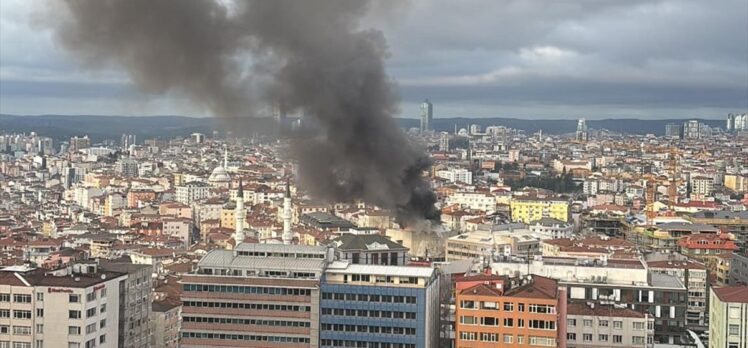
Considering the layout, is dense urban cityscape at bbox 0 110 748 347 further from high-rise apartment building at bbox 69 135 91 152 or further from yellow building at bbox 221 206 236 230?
high-rise apartment building at bbox 69 135 91 152

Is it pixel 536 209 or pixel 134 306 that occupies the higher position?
pixel 536 209

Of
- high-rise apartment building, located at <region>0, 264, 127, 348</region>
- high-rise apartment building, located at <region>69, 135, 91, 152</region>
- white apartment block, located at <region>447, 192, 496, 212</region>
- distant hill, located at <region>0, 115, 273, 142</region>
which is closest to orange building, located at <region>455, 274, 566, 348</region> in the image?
high-rise apartment building, located at <region>0, 264, 127, 348</region>

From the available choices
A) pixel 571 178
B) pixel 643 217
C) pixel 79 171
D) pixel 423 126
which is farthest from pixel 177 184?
pixel 423 126

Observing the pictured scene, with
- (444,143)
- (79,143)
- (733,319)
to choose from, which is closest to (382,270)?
(733,319)

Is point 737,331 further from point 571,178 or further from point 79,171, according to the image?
point 79,171

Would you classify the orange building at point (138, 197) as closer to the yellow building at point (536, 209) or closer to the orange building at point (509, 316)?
the yellow building at point (536, 209)

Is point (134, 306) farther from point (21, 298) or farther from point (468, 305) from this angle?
point (468, 305)
